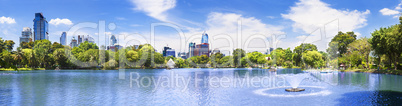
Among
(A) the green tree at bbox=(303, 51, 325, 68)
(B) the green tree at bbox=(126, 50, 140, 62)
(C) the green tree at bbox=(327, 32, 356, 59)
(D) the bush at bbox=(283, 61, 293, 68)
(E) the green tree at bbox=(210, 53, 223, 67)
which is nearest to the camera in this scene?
(C) the green tree at bbox=(327, 32, 356, 59)

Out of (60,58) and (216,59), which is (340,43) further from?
(60,58)

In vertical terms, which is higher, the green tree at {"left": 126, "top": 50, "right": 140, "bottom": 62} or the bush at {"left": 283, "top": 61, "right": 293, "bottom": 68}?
the green tree at {"left": 126, "top": 50, "right": 140, "bottom": 62}

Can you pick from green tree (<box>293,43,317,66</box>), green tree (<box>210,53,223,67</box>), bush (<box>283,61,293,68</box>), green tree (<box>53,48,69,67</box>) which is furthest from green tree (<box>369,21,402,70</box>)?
green tree (<box>210,53,223,67</box>)

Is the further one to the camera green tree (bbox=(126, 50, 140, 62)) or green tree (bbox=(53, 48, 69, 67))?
green tree (bbox=(126, 50, 140, 62))

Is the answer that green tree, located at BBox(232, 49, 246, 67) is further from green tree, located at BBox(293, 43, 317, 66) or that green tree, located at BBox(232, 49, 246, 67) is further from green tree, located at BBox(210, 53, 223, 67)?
green tree, located at BBox(293, 43, 317, 66)

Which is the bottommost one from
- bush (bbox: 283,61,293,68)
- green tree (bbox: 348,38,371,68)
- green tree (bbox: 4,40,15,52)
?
bush (bbox: 283,61,293,68)

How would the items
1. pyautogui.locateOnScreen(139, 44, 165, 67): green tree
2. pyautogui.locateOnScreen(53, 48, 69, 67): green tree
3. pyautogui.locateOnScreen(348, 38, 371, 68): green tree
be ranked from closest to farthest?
pyautogui.locateOnScreen(348, 38, 371, 68): green tree < pyautogui.locateOnScreen(53, 48, 69, 67): green tree < pyautogui.locateOnScreen(139, 44, 165, 67): green tree

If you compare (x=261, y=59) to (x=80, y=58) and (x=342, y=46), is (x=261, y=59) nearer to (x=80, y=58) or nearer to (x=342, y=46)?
(x=342, y=46)

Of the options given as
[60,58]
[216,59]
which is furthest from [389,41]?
[216,59]

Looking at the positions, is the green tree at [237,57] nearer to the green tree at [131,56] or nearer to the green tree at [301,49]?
the green tree at [301,49]

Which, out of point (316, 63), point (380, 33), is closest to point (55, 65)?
point (316, 63)

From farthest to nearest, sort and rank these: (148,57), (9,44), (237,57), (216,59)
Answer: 1. (216,59)
2. (237,57)
3. (148,57)
4. (9,44)

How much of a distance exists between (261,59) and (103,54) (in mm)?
89505

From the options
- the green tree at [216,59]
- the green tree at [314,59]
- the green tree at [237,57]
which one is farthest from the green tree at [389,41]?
the green tree at [216,59]
